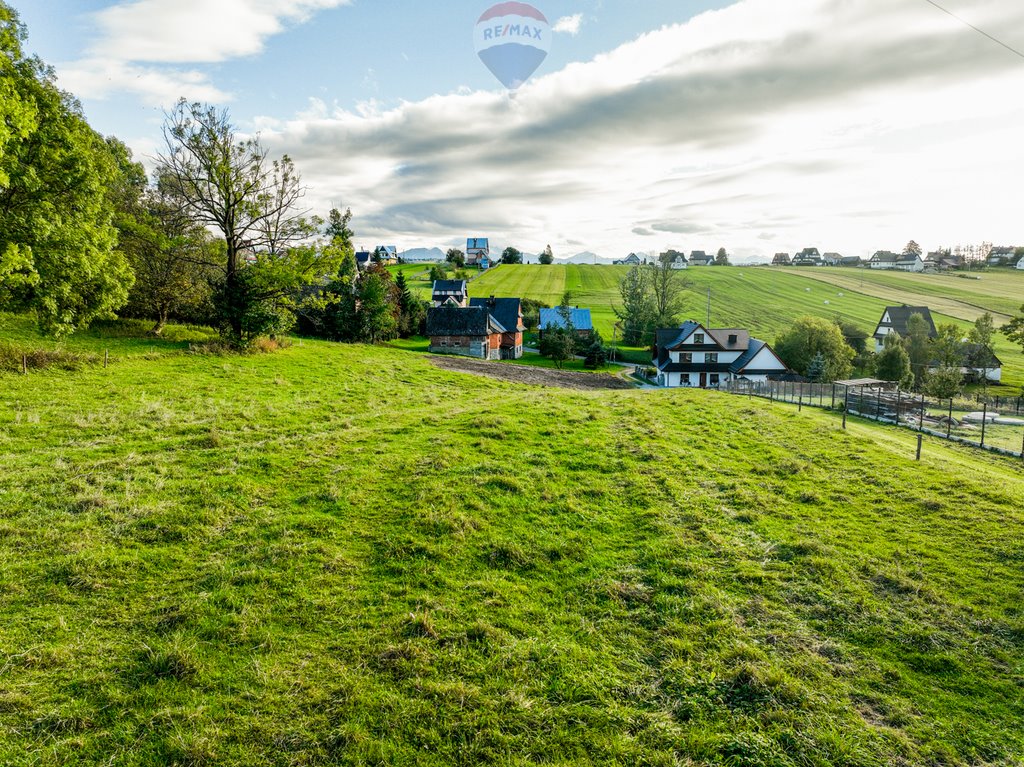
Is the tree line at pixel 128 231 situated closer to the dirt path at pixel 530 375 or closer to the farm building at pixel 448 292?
the dirt path at pixel 530 375

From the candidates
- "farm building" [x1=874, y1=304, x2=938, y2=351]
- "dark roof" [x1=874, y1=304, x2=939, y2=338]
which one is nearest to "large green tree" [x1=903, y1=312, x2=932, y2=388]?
"farm building" [x1=874, y1=304, x2=938, y2=351]

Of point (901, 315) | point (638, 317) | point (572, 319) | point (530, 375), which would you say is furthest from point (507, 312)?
point (901, 315)

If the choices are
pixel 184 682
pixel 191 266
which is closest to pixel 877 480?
pixel 184 682

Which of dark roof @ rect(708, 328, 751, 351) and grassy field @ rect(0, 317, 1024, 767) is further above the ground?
dark roof @ rect(708, 328, 751, 351)

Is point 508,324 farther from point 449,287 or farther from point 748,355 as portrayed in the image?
point 748,355

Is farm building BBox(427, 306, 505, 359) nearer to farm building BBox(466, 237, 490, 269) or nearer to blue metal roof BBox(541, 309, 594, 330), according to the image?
blue metal roof BBox(541, 309, 594, 330)

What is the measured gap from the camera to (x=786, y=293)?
4756 inches

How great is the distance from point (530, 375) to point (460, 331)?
66.1 feet

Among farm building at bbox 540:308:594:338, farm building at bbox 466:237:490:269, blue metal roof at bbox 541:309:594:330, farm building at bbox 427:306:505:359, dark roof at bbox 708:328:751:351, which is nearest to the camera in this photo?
dark roof at bbox 708:328:751:351

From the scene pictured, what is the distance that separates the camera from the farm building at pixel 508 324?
233 feet

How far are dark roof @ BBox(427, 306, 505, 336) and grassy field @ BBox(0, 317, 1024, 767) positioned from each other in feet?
155

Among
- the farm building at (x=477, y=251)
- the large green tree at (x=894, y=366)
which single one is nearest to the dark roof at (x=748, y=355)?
the large green tree at (x=894, y=366)

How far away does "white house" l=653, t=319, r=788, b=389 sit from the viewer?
5825 centimetres

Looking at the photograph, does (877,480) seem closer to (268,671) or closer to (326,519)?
(326,519)
